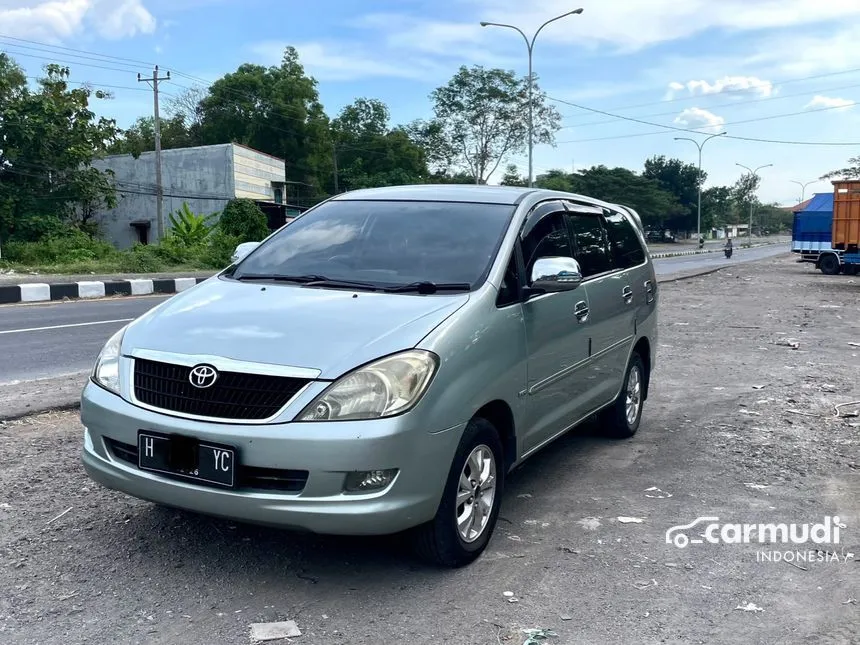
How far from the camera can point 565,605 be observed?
→ 313cm

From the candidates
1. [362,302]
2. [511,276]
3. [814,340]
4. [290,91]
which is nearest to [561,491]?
[511,276]

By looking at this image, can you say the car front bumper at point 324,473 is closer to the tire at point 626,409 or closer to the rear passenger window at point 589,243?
the rear passenger window at point 589,243

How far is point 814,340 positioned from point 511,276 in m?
8.61

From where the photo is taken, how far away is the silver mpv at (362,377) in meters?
2.99

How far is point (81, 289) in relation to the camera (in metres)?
15.9

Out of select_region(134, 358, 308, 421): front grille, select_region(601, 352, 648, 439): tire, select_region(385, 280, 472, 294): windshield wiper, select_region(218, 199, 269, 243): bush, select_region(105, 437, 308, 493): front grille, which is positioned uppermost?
select_region(218, 199, 269, 243): bush

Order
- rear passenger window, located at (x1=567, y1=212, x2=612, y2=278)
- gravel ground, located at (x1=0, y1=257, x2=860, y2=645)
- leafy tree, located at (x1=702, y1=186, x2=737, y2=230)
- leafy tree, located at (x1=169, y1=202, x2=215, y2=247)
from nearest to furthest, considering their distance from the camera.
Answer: gravel ground, located at (x1=0, y1=257, x2=860, y2=645) < rear passenger window, located at (x1=567, y1=212, x2=612, y2=278) < leafy tree, located at (x1=169, y1=202, x2=215, y2=247) < leafy tree, located at (x1=702, y1=186, x2=737, y2=230)

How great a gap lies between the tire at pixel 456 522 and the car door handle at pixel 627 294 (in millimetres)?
2186

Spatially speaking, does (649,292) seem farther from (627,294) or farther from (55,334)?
(55,334)

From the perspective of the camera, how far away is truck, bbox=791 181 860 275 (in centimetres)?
2344

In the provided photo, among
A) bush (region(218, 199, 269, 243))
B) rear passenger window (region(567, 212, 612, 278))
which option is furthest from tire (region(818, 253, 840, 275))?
rear passenger window (region(567, 212, 612, 278))

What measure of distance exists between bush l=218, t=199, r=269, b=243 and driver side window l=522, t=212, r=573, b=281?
84.5 feet

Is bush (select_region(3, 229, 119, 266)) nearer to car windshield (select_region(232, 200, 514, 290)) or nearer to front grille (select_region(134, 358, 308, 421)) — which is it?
car windshield (select_region(232, 200, 514, 290))

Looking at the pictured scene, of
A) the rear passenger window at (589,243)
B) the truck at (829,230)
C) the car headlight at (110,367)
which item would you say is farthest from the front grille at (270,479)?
the truck at (829,230)
